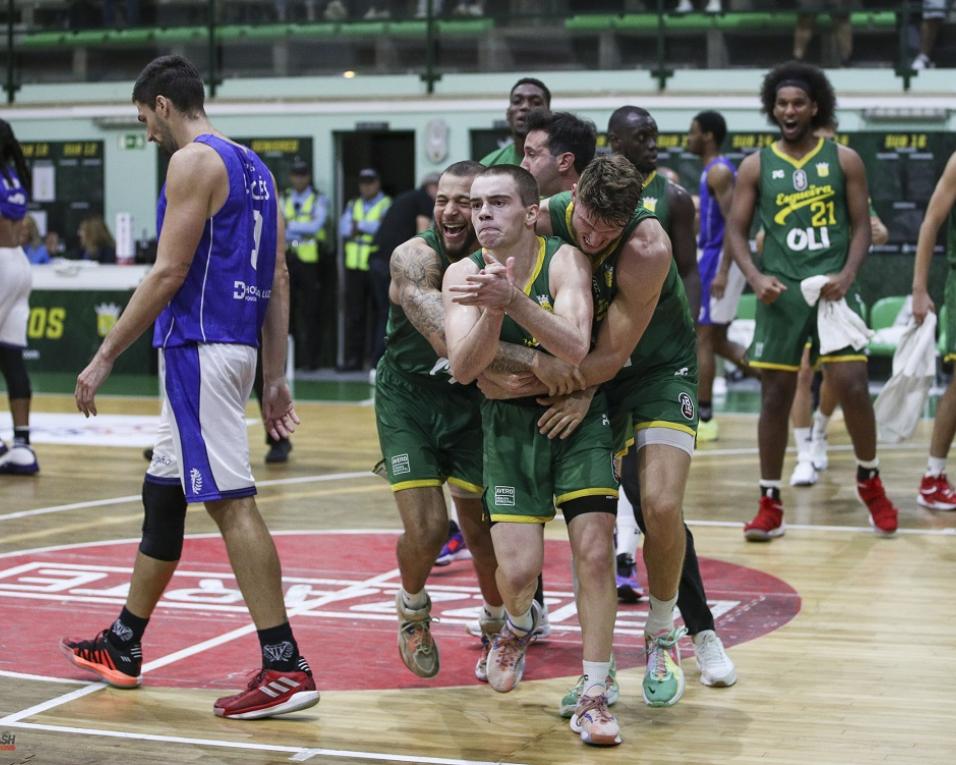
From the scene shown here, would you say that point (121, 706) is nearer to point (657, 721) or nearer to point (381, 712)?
point (381, 712)

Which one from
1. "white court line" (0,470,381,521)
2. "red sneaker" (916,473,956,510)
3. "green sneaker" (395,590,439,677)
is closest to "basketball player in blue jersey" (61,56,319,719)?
"green sneaker" (395,590,439,677)

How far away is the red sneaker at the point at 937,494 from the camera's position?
28.1 ft

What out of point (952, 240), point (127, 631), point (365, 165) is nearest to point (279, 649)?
point (127, 631)

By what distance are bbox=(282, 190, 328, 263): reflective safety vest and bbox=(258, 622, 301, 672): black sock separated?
1304 centimetres

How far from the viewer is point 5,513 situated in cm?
856

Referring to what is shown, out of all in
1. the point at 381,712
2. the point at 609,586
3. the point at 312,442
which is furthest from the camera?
the point at 312,442

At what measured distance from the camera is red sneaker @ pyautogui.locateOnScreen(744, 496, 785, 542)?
774cm

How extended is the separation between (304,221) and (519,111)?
11235 mm

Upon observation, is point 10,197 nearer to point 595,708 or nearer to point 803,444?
point 803,444

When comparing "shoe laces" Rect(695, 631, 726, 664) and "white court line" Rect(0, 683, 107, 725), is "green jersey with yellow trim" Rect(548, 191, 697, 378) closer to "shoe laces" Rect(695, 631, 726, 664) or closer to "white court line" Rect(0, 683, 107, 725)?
"shoe laces" Rect(695, 631, 726, 664)

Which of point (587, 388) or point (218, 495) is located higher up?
point (587, 388)

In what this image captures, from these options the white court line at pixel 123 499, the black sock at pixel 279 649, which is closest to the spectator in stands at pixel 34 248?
the white court line at pixel 123 499

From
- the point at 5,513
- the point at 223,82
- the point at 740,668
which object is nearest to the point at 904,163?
the point at 223,82

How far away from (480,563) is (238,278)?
4.13 feet
